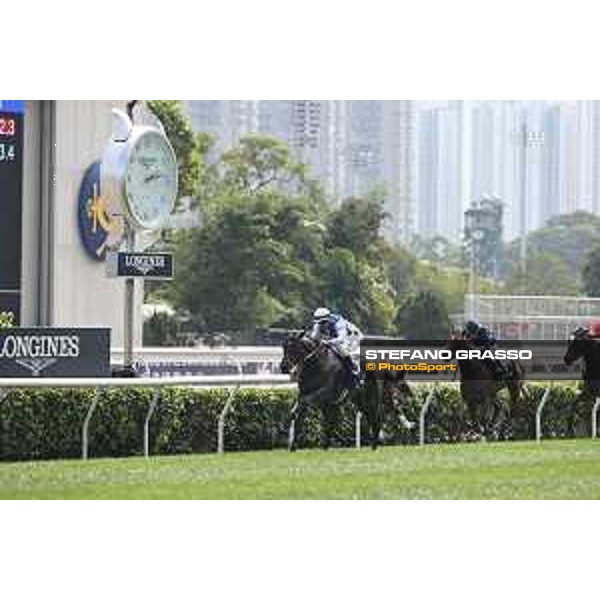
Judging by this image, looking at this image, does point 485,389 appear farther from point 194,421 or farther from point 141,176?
point 141,176

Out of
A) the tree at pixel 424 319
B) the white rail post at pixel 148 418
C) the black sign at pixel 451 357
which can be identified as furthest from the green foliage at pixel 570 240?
the white rail post at pixel 148 418

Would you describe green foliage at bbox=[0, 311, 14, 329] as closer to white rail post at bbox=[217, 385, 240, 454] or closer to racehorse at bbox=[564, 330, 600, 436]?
white rail post at bbox=[217, 385, 240, 454]

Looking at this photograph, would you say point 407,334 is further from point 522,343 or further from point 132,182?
point 132,182

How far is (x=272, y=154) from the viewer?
12.7 meters

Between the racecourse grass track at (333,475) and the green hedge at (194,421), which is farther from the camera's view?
the green hedge at (194,421)

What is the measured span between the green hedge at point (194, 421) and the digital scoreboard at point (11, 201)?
541 mm

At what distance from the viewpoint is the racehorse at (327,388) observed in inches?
504

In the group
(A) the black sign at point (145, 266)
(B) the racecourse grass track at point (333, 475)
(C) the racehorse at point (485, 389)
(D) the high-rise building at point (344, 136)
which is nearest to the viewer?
(B) the racecourse grass track at point (333, 475)

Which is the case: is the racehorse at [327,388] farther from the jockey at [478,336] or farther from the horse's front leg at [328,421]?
the jockey at [478,336]

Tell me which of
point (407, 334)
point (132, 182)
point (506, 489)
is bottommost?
point (506, 489)

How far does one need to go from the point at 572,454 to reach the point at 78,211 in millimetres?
2893

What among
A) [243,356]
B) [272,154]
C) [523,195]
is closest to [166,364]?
[243,356]

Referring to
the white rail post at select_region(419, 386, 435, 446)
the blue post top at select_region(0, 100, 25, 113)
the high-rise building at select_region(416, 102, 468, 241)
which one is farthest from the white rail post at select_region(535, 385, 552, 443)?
the blue post top at select_region(0, 100, 25, 113)

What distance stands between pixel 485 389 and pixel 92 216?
2.26 metres
